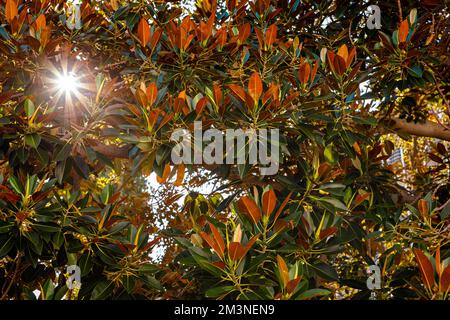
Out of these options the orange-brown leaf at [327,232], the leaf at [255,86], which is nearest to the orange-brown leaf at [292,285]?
the orange-brown leaf at [327,232]

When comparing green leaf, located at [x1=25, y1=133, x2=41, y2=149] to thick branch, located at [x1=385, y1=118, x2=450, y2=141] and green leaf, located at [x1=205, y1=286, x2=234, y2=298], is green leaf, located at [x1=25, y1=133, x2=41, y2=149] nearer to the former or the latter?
green leaf, located at [x1=205, y1=286, x2=234, y2=298]

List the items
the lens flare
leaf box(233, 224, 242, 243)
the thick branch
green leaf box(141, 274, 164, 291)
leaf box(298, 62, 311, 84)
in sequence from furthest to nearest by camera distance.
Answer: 1. the thick branch
2. the lens flare
3. leaf box(298, 62, 311, 84)
4. green leaf box(141, 274, 164, 291)
5. leaf box(233, 224, 242, 243)

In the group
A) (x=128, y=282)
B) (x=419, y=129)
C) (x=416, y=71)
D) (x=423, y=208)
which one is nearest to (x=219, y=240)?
(x=128, y=282)

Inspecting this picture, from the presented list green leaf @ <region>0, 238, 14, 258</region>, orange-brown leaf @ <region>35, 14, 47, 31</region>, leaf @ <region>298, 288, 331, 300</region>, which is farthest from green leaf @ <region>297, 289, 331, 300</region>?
orange-brown leaf @ <region>35, 14, 47, 31</region>

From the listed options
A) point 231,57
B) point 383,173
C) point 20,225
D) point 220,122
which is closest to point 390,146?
point 383,173

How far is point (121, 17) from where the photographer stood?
10.5 feet

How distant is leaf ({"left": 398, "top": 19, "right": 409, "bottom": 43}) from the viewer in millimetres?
2707

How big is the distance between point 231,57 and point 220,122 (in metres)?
0.73

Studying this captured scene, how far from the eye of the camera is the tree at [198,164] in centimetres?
207

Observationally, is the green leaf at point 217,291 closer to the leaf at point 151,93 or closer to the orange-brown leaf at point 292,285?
the orange-brown leaf at point 292,285

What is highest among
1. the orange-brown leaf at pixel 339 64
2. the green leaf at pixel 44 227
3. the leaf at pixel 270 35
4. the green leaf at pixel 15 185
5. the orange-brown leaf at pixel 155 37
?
the leaf at pixel 270 35

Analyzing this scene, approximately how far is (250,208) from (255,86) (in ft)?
1.85

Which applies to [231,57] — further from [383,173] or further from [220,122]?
[383,173]

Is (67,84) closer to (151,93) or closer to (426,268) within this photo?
(151,93)
